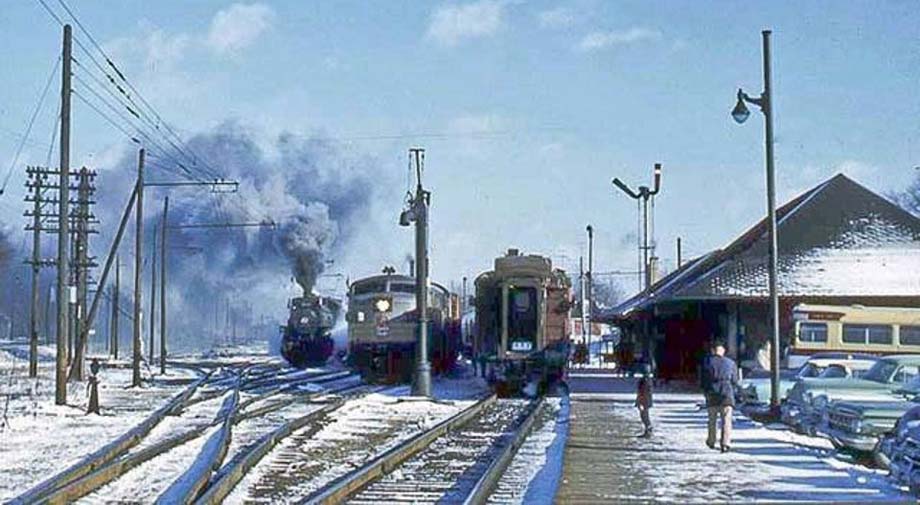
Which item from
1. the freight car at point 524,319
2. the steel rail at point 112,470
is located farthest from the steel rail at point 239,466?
the freight car at point 524,319

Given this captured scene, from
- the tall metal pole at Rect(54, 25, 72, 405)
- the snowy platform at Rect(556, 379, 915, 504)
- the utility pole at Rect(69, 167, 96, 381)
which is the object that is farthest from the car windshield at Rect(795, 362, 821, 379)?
the utility pole at Rect(69, 167, 96, 381)

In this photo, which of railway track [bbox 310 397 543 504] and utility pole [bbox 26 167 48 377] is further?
utility pole [bbox 26 167 48 377]

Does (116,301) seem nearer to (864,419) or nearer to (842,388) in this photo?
(842,388)

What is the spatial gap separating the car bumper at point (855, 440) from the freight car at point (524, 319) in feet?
56.5

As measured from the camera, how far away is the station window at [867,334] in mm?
33844

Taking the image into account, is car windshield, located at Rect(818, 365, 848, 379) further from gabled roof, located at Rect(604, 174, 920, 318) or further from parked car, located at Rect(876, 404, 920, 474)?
gabled roof, located at Rect(604, 174, 920, 318)

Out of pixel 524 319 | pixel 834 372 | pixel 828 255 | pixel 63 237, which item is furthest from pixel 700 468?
pixel 828 255

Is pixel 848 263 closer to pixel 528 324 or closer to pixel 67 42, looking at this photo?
pixel 528 324

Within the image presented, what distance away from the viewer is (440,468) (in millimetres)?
18047

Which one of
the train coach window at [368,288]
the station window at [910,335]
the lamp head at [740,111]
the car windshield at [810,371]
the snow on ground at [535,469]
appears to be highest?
the lamp head at [740,111]

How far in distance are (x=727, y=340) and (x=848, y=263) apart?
4.00m

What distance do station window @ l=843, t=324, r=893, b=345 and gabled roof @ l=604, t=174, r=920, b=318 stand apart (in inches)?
141

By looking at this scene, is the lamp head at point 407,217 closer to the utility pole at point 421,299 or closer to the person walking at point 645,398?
the utility pole at point 421,299

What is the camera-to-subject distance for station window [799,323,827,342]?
3391cm
